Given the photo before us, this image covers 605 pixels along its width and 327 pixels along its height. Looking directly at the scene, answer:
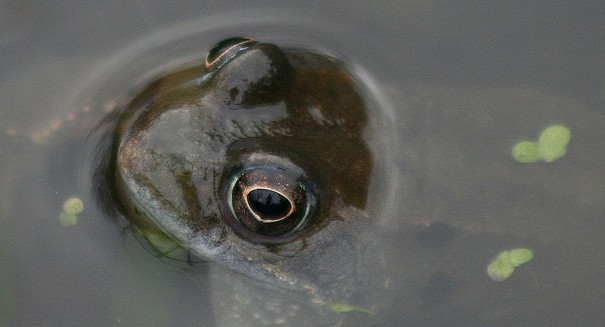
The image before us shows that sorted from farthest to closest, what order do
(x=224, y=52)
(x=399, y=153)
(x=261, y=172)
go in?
(x=399, y=153), (x=224, y=52), (x=261, y=172)

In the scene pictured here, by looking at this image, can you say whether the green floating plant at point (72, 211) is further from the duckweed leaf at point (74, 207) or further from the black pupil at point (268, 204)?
the black pupil at point (268, 204)

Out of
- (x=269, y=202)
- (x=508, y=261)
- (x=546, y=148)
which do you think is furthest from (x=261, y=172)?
(x=546, y=148)

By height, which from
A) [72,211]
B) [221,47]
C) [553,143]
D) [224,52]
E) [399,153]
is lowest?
[72,211]

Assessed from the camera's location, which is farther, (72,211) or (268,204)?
(72,211)

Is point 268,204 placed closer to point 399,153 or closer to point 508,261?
point 399,153

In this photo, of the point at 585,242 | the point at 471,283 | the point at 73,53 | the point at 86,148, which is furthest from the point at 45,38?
the point at 585,242

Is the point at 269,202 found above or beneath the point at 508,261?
beneath
